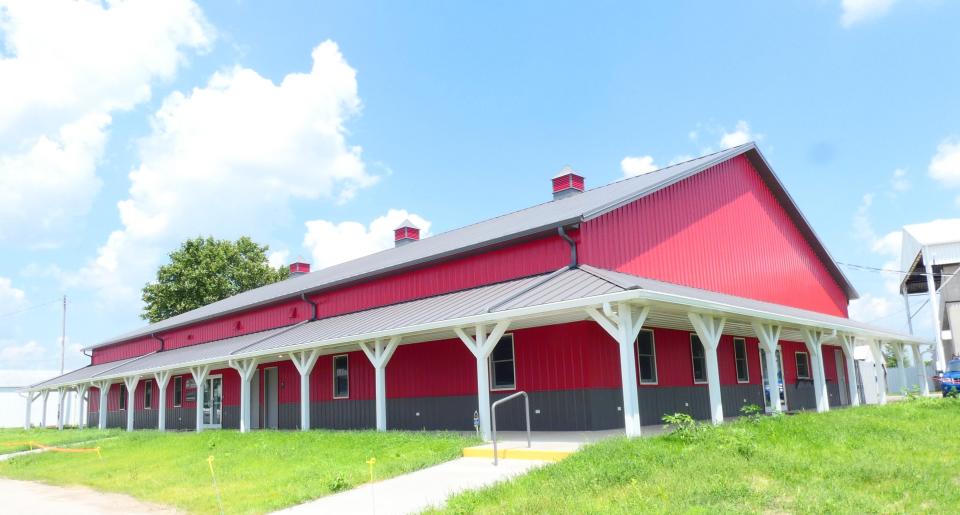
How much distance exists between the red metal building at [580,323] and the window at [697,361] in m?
0.05

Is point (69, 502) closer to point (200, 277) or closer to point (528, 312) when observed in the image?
point (528, 312)

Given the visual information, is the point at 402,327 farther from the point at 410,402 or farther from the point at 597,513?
the point at 597,513

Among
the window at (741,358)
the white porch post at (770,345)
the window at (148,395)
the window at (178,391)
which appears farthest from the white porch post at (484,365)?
the window at (148,395)

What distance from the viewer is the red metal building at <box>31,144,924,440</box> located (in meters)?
13.5

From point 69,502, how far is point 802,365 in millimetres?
19613

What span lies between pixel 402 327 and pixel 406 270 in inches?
199

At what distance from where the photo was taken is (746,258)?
67.3 ft

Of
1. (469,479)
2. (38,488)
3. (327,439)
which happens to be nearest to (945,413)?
(469,479)

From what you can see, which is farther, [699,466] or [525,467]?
[525,467]

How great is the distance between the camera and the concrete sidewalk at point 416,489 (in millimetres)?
8781

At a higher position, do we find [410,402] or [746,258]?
[746,258]

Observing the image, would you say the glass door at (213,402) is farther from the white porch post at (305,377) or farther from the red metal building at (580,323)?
the white porch post at (305,377)

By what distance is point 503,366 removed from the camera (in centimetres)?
1564

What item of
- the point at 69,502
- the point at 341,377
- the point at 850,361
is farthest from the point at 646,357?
the point at 69,502
